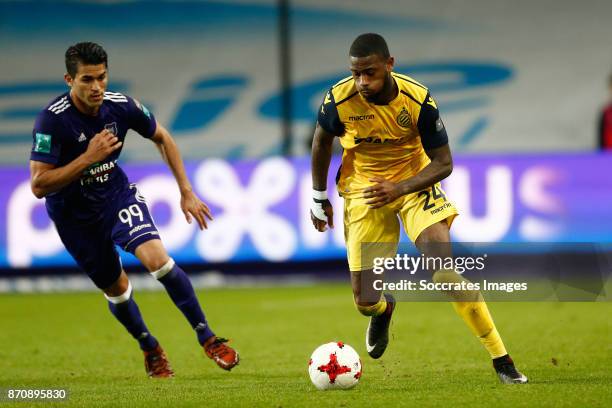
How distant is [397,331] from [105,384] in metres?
3.61

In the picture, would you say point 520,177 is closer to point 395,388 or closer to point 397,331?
point 397,331

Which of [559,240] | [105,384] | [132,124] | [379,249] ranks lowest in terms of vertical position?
[559,240]

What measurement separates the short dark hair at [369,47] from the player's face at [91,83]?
171 centimetres

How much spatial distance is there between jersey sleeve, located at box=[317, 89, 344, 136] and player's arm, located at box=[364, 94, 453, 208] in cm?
49

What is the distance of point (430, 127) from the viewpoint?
6.95 metres

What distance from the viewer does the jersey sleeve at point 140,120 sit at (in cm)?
779

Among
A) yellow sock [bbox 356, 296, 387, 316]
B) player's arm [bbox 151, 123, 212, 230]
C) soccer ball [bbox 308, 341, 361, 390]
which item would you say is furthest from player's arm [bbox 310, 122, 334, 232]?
soccer ball [bbox 308, 341, 361, 390]

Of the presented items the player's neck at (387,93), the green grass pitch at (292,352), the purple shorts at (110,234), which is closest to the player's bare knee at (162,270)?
the purple shorts at (110,234)

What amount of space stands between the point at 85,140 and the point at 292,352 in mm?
2670

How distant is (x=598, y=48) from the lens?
19.0 metres

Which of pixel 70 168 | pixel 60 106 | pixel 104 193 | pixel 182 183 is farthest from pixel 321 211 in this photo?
pixel 60 106

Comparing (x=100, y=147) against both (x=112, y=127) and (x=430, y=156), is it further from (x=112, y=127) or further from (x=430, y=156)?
(x=430, y=156)

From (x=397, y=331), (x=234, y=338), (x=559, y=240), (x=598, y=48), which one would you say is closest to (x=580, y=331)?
(x=397, y=331)

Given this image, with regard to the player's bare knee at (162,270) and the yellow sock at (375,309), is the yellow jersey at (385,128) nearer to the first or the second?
the yellow sock at (375,309)
